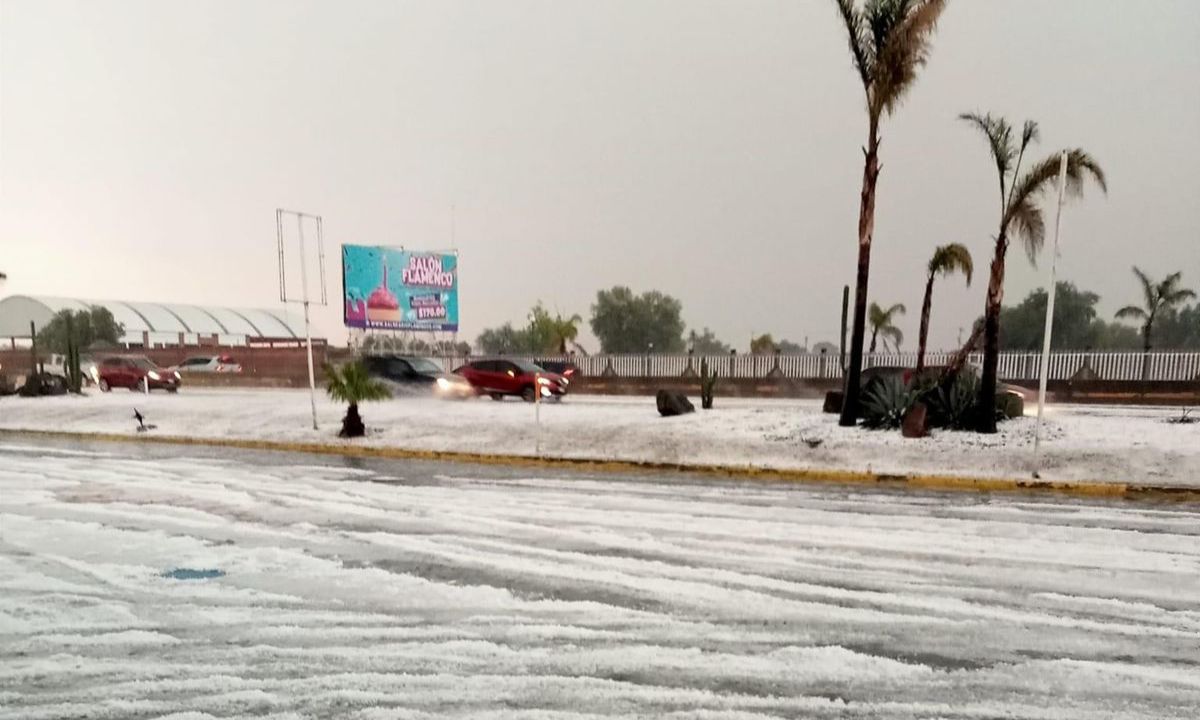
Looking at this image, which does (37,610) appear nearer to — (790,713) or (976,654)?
(790,713)

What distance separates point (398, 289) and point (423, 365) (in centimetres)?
485

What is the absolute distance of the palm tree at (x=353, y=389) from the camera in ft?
51.0

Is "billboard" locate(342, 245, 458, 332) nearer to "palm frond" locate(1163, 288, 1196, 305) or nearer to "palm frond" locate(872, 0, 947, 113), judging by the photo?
"palm frond" locate(872, 0, 947, 113)

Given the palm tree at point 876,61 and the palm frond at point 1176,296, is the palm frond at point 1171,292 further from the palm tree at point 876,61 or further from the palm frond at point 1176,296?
the palm tree at point 876,61

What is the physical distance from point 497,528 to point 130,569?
11.4 feet

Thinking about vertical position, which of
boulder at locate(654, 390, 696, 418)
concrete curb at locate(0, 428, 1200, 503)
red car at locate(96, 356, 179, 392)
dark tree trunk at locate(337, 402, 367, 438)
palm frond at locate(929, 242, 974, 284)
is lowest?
concrete curb at locate(0, 428, 1200, 503)

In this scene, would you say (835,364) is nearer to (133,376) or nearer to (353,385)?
(353,385)

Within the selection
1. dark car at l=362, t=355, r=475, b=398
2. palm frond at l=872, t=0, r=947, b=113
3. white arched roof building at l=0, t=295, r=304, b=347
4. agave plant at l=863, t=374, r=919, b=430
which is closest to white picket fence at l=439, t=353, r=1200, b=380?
dark car at l=362, t=355, r=475, b=398

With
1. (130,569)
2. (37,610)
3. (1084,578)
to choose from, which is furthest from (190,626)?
(1084,578)

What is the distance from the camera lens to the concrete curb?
31.6 ft

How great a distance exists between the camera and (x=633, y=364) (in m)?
31.5

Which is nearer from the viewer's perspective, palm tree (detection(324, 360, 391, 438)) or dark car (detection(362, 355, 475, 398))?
palm tree (detection(324, 360, 391, 438))

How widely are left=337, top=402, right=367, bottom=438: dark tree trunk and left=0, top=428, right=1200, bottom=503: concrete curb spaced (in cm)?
76

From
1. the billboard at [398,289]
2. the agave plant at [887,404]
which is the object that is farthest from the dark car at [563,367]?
the agave plant at [887,404]
